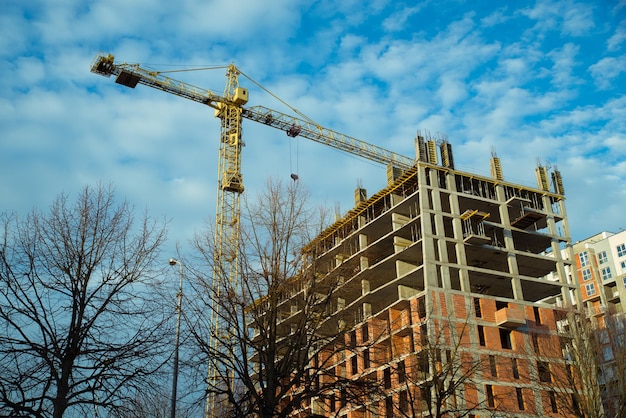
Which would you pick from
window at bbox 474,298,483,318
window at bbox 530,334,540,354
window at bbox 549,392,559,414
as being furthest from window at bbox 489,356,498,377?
window at bbox 549,392,559,414

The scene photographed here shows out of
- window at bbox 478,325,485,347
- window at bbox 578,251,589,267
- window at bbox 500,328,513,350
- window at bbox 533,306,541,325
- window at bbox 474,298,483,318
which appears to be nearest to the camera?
window at bbox 478,325,485,347

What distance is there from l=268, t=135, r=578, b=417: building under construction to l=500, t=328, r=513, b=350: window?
0.08 metres

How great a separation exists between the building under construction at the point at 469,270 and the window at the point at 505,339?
8 centimetres

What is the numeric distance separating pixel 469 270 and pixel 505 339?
6.26 meters

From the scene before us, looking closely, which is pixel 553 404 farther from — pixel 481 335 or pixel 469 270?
pixel 469 270

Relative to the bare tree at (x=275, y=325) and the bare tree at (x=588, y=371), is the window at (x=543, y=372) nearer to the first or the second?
the bare tree at (x=588, y=371)

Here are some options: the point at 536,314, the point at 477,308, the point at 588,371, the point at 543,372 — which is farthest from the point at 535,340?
the point at 588,371

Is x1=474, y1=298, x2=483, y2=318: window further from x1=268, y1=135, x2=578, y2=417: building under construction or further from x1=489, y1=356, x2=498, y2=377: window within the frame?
x1=489, y1=356, x2=498, y2=377: window

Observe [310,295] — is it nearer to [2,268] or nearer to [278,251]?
[278,251]

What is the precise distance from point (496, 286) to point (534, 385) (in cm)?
1116

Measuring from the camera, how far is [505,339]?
5209 centimetres

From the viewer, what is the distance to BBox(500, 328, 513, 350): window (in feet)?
170

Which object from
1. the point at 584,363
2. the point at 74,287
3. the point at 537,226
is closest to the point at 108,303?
the point at 74,287

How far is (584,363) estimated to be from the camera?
135ft
